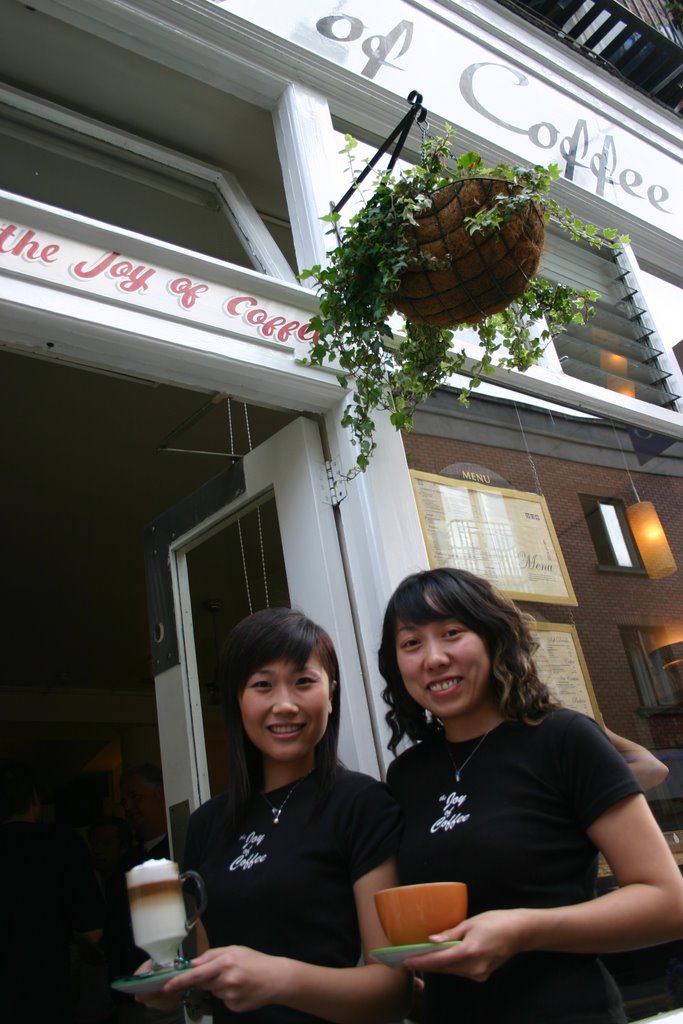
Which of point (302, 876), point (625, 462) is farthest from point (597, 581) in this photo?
point (302, 876)

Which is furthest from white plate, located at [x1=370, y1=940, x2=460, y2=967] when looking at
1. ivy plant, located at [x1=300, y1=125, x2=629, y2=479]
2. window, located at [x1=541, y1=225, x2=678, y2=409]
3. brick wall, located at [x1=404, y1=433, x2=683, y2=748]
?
window, located at [x1=541, y1=225, x2=678, y2=409]

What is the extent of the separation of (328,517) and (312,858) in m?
1.29

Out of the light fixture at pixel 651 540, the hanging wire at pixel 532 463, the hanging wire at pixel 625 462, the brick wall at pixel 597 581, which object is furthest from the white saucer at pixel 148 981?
the hanging wire at pixel 625 462

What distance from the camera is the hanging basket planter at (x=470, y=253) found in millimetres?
→ 2303

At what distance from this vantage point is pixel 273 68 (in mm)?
3617

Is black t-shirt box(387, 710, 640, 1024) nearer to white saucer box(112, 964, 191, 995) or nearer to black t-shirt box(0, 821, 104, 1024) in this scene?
white saucer box(112, 964, 191, 995)

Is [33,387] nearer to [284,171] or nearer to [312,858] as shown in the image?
[284,171]

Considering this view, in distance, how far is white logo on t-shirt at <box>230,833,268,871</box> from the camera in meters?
1.78

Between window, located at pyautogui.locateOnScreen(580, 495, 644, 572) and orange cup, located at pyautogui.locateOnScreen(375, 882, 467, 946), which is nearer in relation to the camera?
orange cup, located at pyautogui.locateOnScreen(375, 882, 467, 946)

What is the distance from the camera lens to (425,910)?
1.42m

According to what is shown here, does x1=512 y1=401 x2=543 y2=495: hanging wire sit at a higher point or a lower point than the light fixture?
higher

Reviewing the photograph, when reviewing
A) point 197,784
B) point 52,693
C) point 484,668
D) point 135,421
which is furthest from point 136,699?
point 484,668

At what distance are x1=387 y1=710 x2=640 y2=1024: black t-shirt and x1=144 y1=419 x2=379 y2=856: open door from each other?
2.69ft

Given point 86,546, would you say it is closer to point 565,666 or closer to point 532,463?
point 532,463
